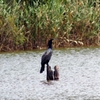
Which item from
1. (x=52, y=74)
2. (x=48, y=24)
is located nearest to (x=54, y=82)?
(x=52, y=74)

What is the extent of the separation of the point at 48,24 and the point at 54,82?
24.2ft

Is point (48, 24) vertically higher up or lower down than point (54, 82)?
higher up

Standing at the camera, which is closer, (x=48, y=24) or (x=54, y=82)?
(x=54, y=82)

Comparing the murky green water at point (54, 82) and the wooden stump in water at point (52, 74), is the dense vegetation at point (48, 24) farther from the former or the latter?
the wooden stump in water at point (52, 74)

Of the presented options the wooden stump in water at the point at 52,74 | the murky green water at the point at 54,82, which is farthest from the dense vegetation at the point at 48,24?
the wooden stump in water at the point at 52,74

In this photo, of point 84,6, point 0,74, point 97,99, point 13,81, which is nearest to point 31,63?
point 0,74

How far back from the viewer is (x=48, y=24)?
22.6 m

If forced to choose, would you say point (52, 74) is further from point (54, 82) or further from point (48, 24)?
point (48, 24)

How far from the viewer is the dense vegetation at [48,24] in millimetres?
22062

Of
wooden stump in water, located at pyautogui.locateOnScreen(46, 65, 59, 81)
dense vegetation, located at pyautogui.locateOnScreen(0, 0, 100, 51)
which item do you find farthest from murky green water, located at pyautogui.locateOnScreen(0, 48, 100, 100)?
dense vegetation, located at pyautogui.locateOnScreen(0, 0, 100, 51)

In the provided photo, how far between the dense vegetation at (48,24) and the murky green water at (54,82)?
2.27ft

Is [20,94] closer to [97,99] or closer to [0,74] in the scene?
[97,99]

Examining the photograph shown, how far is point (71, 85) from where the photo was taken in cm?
1498

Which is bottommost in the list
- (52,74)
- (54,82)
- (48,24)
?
(54,82)
